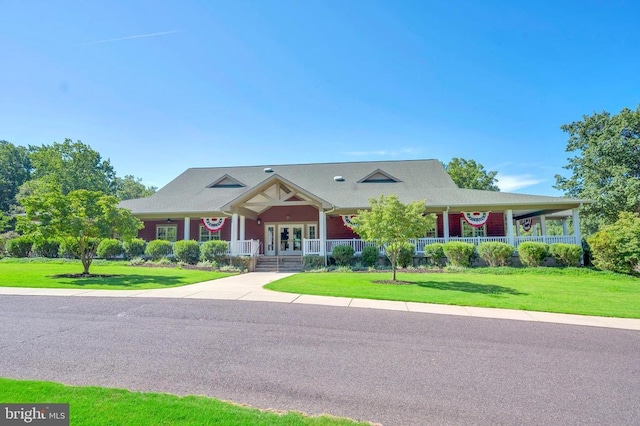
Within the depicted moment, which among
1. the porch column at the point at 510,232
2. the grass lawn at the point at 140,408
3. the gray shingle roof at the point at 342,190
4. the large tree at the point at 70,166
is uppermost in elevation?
the large tree at the point at 70,166

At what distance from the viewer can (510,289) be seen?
37.3 ft

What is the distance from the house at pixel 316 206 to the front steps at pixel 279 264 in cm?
76

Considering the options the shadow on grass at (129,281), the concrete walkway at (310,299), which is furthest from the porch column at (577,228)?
the shadow on grass at (129,281)

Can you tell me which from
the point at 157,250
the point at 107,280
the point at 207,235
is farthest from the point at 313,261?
the point at 107,280

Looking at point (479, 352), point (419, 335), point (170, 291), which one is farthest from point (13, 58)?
point (479, 352)

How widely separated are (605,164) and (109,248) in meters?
37.9

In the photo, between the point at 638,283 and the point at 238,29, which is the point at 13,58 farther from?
the point at 638,283

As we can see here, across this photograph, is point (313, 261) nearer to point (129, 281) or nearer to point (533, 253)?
point (129, 281)

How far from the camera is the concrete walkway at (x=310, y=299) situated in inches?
297

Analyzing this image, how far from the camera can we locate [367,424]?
10.5 ft

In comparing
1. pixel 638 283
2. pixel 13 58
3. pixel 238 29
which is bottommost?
pixel 638 283

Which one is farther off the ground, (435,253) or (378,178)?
(378,178)

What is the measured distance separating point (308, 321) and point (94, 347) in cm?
370

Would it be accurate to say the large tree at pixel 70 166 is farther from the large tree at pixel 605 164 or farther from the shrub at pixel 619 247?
the large tree at pixel 605 164
